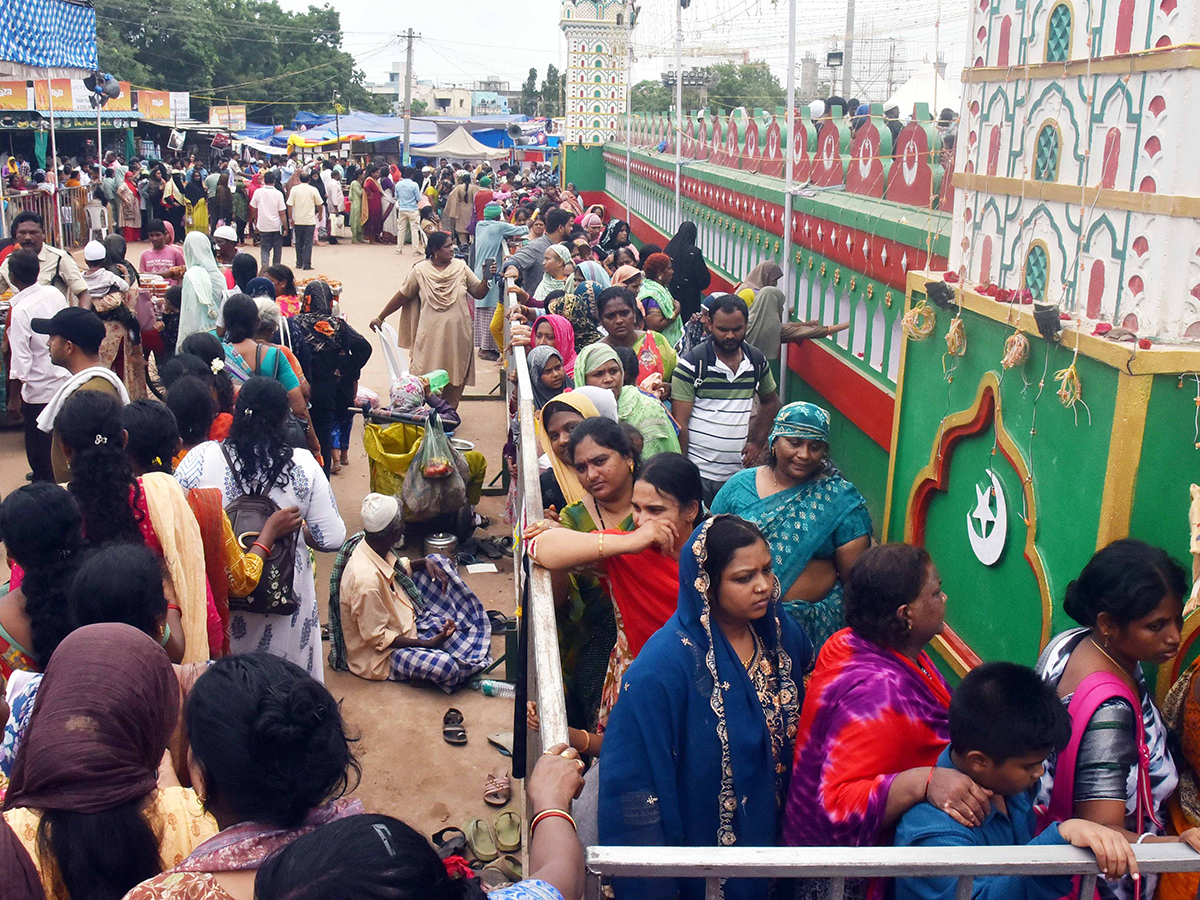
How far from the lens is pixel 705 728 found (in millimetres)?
2137

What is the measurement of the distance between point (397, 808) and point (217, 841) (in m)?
2.53

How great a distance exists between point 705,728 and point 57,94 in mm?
26164

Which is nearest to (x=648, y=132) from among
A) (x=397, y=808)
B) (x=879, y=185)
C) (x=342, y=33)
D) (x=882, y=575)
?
(x=879, y=185)

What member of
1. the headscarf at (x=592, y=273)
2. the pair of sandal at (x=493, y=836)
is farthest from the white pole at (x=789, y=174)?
the pair of sandal at (x=493, y=836)

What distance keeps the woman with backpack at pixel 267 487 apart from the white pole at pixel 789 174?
3107 mm

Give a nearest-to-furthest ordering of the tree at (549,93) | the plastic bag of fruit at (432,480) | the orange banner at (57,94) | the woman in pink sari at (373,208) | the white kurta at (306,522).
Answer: the white kurta at (306,522) < the plastic bag of fruit at (432,480) < the orange banner at (57,94) < the woman in pink sari at (373,208) < the tree at (549,93)

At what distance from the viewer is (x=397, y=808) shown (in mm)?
4086

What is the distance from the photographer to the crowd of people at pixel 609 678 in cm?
178

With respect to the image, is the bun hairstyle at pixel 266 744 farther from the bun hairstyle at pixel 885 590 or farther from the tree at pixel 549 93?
the tree at pixel 549 93

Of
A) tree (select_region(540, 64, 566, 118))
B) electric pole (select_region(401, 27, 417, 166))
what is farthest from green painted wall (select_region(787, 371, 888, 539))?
tree (select_region(540, 64, 566, 118))

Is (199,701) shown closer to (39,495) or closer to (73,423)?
(39,495)

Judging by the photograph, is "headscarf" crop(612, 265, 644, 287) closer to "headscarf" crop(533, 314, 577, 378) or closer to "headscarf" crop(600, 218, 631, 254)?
"headscarf" crop(533, 314, 577, 378)

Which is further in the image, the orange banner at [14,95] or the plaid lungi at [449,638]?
the orange banner at [14,95]

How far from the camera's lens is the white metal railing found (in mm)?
1684
